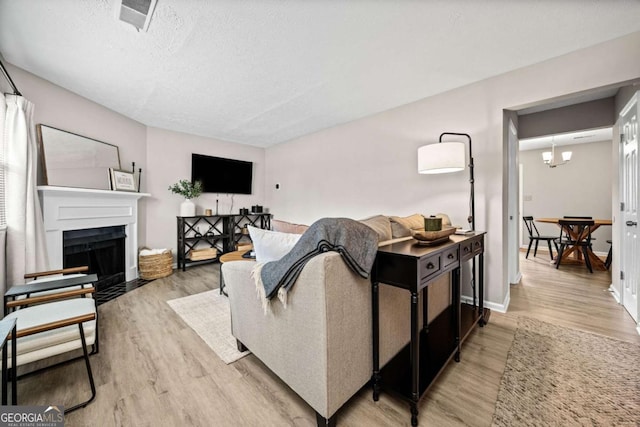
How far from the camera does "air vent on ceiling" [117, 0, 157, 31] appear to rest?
5.27 feet

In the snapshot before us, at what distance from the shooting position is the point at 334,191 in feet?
13.9

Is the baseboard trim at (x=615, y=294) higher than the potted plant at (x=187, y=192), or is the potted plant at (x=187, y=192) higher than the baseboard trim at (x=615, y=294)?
the potted plant at (x=187, y=192)

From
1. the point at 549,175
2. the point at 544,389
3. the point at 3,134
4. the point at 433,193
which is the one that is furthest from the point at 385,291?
the point at 549,175

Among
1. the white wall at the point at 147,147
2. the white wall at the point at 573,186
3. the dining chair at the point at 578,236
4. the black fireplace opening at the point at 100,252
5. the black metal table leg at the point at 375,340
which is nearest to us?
the black metal table leg at the point at 375,340

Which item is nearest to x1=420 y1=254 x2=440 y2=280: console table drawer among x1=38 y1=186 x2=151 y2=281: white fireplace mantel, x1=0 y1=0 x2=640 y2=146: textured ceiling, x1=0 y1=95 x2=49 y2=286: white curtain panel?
x1=0 y1=0 x2=640 y2=146: textured ceiling

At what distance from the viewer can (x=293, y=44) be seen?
203 centimetres

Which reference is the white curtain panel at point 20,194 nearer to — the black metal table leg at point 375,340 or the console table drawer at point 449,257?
the black metal table leg at point 375,340

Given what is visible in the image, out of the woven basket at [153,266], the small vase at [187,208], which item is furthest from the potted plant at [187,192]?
the woven basket at [153,266]

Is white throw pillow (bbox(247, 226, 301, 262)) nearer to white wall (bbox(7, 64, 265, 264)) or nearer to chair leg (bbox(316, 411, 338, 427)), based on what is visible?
chair leg (bbox(316, 411, 338, 427))

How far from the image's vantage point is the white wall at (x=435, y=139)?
2.12 metres

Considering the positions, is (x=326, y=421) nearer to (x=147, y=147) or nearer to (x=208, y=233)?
(x=208, y=233)

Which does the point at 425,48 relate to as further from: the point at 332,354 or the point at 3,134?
the point at 3,134

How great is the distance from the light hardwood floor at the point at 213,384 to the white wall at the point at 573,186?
14.0 ft

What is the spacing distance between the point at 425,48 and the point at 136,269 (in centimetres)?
462
